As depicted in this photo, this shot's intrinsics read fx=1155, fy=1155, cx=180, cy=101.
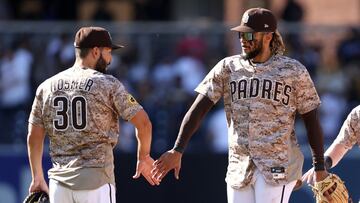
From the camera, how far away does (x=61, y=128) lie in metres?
8.45

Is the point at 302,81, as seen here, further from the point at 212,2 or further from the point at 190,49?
the point at 212,2

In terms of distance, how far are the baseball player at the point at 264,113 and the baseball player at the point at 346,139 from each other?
0.30 m

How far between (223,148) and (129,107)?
7353 mm

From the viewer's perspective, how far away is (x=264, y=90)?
8336mm

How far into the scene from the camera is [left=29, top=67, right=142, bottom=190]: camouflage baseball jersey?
839cm

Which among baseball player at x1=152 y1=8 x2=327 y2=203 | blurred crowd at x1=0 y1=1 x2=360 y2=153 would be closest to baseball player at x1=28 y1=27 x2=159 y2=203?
baseball player at x1=152 y1=8 x2=327 y2=203

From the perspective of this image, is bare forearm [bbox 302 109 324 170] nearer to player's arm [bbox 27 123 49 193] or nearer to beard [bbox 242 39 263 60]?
beard [bbox 242 39 263 60]

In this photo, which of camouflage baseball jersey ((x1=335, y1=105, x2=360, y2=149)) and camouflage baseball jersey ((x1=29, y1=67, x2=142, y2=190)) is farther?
camouflage baseball jersey ((x1=335, y1=105, x2=360, y2=149))

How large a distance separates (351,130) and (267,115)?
0.72 metres

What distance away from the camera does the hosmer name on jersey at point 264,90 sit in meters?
8.33

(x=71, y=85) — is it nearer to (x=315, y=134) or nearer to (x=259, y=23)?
(x=259, y=23)

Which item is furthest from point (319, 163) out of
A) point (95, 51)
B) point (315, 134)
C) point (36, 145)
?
point (36, 145)

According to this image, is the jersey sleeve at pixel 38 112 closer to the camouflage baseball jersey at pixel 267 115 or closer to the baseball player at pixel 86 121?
the baseball player at pixel 86 121

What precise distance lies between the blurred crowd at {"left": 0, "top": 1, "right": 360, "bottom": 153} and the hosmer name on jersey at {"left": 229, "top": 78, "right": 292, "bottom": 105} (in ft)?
25.2
